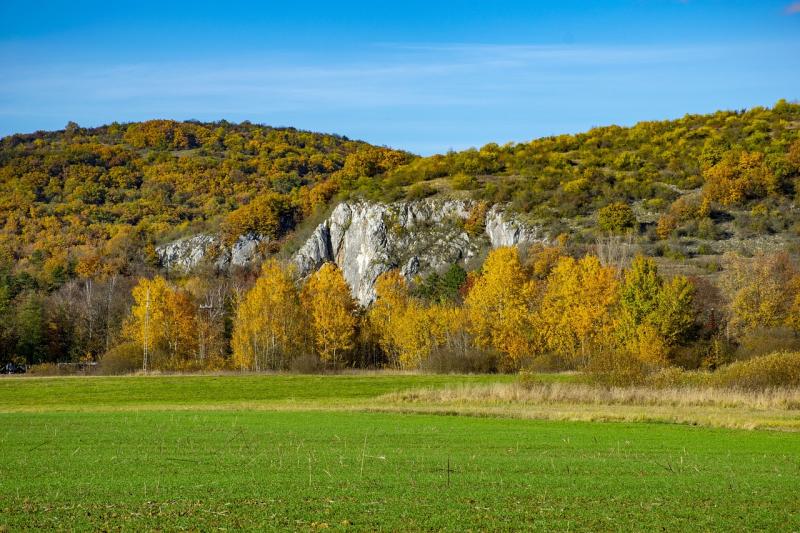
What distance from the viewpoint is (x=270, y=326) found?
87.7 metres

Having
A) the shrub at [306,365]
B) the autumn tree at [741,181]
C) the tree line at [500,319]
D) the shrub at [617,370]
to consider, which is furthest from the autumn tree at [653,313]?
the autumn tree at [741,181]

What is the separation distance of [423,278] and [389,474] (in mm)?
94043

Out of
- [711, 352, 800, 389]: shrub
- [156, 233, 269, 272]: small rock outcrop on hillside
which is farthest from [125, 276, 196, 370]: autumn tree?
[711, 352, 800, 389]: shrub

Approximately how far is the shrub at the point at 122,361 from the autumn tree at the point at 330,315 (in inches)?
680

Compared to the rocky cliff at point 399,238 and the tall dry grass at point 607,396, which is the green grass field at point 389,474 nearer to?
the tall dry grass at point 607,396

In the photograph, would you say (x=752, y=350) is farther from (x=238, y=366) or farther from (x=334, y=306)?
(x=238, y=366)

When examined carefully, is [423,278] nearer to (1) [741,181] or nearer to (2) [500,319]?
(2) [500,319]

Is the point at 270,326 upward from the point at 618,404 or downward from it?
upward

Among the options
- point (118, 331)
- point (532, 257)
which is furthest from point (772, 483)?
point (118, 331)

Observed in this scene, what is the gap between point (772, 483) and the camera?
18.1 m

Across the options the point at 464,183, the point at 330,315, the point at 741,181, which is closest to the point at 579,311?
the point at 330,315

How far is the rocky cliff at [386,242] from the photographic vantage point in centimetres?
11712

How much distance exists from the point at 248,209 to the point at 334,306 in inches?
2427

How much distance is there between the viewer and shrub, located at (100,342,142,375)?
82.8 meters
